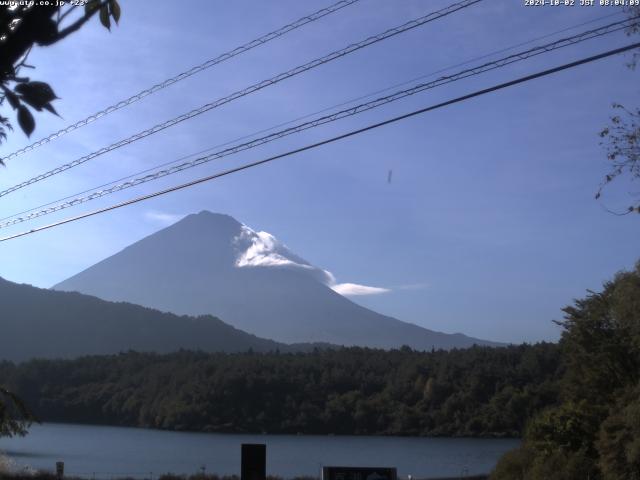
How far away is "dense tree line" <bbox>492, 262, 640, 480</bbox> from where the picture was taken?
20.6m

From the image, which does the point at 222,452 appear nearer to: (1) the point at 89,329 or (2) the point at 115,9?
(2) the point at 115,9

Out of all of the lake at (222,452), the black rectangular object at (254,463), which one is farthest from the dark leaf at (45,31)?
the lake at (222,452)

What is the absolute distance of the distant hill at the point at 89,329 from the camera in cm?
12696

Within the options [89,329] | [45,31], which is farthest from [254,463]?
[89,329]

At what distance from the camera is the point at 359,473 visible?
9.27 m

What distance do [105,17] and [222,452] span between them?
61.1 meters

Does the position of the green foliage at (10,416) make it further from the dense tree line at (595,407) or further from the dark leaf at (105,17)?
the dark leaf at (105,17)

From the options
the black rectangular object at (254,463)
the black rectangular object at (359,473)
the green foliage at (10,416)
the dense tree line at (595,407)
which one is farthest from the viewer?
the green foliage at (10,416)

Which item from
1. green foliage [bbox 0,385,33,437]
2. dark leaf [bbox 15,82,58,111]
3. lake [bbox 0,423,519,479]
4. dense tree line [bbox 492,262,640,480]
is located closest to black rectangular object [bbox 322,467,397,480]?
dark leaf [bbox 15,82,58,111]

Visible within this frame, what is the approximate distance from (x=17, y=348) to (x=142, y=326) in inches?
1437

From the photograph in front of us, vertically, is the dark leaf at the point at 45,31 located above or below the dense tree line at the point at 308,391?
below

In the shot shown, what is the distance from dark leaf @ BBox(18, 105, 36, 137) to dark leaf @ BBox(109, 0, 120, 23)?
611 millimetres

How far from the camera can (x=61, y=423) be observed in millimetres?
81375

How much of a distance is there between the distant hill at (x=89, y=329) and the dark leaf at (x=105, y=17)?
11854 centimetres
